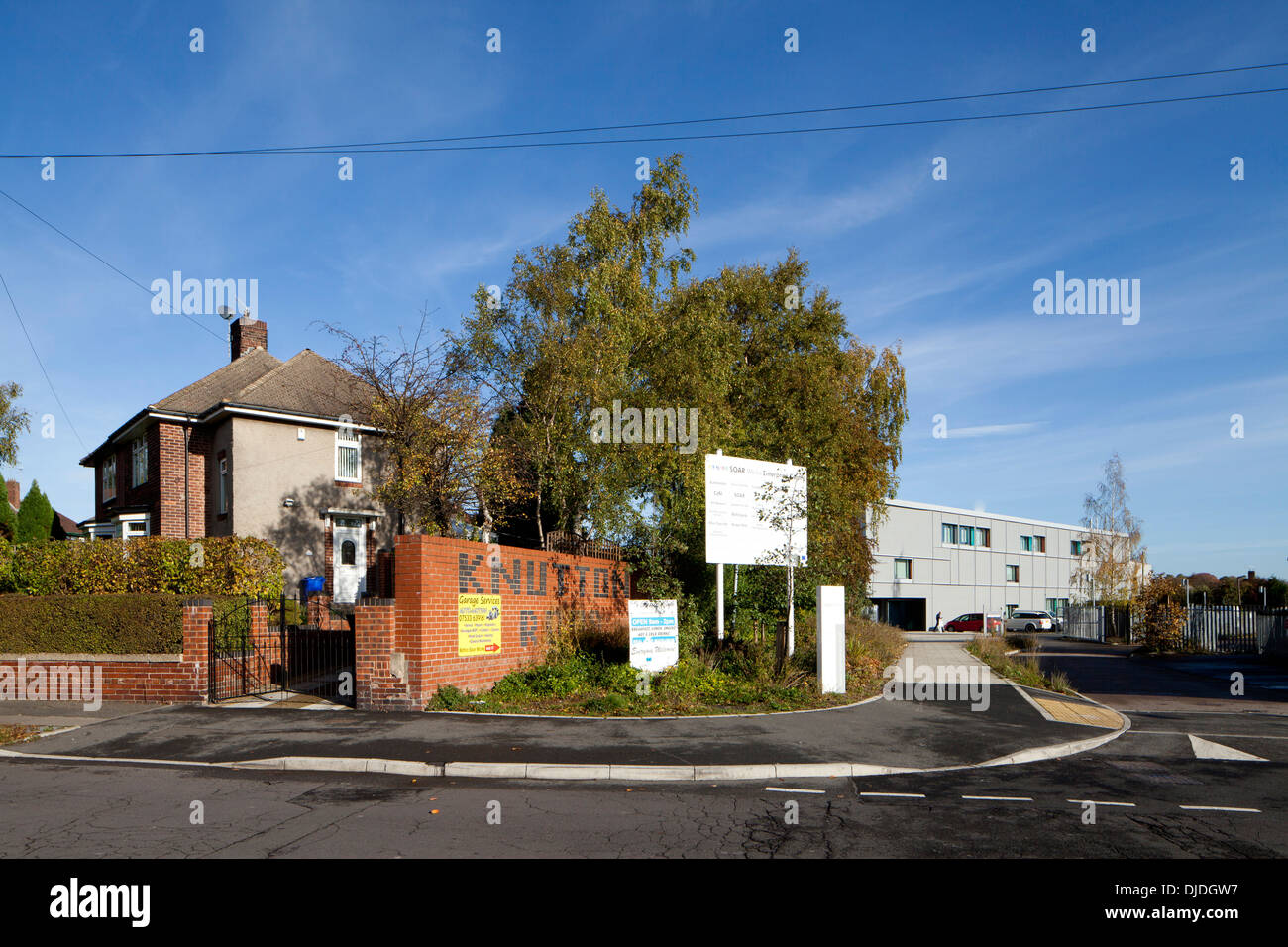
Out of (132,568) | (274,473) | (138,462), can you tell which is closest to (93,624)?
(132,568)

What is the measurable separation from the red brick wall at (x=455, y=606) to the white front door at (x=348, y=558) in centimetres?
1192

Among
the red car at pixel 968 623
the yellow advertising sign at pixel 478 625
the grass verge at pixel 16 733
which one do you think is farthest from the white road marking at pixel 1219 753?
the red car at pixel 968 623

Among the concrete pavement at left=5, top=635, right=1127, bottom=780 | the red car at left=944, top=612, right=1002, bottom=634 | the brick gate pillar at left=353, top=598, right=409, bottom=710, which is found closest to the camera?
the concrete pavement at left=5, top=635, right=1127, bottom=780

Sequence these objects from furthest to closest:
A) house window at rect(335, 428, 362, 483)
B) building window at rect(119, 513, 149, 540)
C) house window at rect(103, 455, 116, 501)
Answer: house window at rect(103, 455, 116, 501), building window at rect(119, 513, 149, 540), house window at rect(335, 428, 362, 483)

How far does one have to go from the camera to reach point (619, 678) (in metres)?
13.8

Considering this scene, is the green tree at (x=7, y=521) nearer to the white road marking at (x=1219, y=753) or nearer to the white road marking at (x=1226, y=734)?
the white road marking at (x=1226, y=734)

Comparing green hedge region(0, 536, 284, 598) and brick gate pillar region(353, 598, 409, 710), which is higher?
green hedge region(0, 536, 284, 598)

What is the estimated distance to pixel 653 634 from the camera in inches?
548

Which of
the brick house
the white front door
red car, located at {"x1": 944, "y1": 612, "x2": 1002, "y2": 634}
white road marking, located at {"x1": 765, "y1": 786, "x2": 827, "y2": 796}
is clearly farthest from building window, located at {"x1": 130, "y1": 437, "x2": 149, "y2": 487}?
red car, located at {"x1": 944, "y1": 612, "x2": 1002, "y2": 634}

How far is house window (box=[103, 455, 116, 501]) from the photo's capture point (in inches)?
1213

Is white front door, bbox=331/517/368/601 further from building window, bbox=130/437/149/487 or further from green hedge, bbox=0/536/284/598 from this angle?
green hedge, bbox=0/536/284/598

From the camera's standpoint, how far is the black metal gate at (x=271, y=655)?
45.7ft

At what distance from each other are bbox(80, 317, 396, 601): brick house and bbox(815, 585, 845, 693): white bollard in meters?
14.5

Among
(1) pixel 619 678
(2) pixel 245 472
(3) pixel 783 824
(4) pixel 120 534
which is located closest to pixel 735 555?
(1) pixel 619 678
